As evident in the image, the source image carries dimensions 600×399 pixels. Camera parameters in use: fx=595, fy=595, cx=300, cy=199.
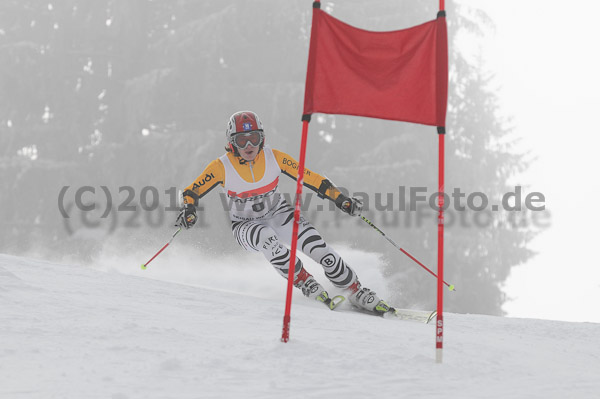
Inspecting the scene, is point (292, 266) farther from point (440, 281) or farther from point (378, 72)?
point (378, 72)

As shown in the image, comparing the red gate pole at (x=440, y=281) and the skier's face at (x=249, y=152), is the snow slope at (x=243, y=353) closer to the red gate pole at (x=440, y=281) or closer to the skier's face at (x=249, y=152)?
the red gate pole at (x=440, y=281)

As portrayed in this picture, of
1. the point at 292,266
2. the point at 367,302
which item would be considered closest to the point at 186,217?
the point at 367,302

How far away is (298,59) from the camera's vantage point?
→ 715 inches

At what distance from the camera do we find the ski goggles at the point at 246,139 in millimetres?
5531

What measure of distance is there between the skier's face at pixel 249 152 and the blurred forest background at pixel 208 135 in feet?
32.3

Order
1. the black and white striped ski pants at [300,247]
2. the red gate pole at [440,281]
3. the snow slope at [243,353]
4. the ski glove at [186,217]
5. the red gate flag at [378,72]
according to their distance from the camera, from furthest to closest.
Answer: the black and white striped ski pants at [300,247], the ski glove at [186,217], the red gate flag at [378,72], the red gate pole at [440,281], the snow slope at [243,353]

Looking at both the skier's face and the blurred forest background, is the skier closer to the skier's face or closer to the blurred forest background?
the skier's face

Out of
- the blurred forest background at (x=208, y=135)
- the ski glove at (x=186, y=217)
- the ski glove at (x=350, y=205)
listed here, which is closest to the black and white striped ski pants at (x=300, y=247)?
the ski glove at (x=350, y=205)

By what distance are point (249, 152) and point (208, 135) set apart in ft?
36.4

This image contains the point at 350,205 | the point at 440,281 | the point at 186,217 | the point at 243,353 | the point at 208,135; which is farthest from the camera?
the point at 208,135

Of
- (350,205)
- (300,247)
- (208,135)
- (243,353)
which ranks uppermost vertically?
(208,135)

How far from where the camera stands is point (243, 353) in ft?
10.4

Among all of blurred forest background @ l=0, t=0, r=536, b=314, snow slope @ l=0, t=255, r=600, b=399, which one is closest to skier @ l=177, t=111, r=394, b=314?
snow slope @ l=0, t=255, r=600, b=399

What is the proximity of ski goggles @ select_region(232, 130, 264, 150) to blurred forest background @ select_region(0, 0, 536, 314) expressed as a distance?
32.7ft
